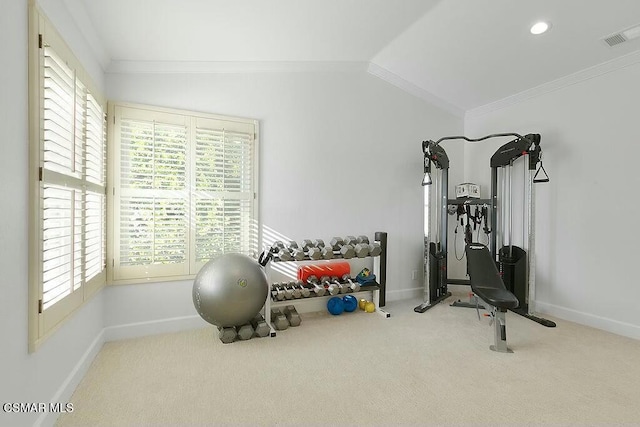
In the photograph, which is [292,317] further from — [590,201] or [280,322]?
[590,201]

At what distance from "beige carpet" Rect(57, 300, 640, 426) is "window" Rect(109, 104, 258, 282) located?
0.79 meters

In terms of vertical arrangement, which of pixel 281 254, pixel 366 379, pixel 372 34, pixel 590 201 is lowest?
pixel 366 379

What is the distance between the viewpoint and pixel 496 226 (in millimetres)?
4066

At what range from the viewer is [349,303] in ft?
12.1

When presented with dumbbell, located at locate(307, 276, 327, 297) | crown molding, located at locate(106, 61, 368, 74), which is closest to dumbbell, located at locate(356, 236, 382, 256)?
dumbbell, located at locate(307, 276, 327, 297)

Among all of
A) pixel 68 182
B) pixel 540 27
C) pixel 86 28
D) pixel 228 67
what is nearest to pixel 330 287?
pixel 68 182

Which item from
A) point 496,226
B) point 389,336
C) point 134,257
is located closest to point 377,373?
point 389,336

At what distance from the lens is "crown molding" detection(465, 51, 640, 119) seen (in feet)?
10.2

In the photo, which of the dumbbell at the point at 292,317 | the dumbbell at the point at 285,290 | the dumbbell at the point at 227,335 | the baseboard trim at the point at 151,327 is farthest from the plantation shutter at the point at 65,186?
the dumbbell at the point at 292,317

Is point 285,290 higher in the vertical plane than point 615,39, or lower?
lower

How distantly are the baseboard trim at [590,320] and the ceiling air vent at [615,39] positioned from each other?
270 centimetres

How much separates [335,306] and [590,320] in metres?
2.72

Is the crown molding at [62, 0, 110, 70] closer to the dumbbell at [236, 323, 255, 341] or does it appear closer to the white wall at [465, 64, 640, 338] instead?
the dumbbell at [236, 323, 255, 341]

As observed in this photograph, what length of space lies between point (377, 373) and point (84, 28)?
130 inches
